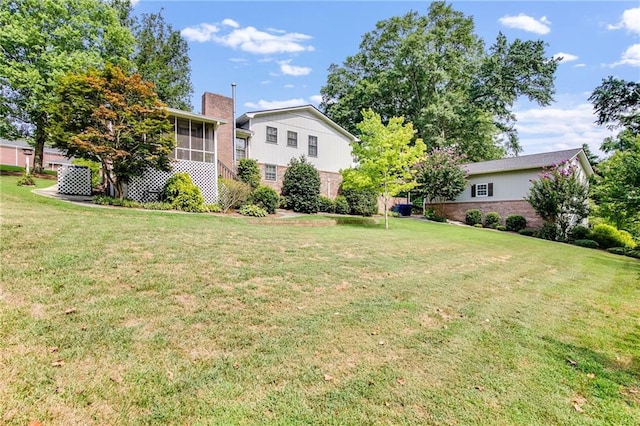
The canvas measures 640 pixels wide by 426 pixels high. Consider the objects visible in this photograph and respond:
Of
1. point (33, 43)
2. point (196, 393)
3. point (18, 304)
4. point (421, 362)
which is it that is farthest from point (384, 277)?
point (33, 43)

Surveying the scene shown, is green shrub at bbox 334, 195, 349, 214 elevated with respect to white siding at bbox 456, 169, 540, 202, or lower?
lower

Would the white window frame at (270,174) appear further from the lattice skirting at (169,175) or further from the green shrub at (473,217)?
the green shrub at (473,217)

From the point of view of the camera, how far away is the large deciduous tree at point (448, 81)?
29891mm

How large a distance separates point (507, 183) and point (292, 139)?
53.6ft

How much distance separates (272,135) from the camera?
70.0 feet

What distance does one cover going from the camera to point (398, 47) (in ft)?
107

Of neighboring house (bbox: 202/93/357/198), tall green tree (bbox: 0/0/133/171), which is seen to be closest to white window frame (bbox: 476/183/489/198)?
neighboring house (bbox: 202/93/357/198)

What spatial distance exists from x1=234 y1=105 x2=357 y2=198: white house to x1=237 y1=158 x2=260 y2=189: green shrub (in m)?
0.96

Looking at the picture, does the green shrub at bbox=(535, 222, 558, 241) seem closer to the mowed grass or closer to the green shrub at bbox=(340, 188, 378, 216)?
the green shrub at bbox=(340, 188, 378, 216)

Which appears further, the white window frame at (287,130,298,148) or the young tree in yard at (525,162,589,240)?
the white window frame at (287,130,298,148)

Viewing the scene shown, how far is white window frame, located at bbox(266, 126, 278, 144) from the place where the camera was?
21.2 metres

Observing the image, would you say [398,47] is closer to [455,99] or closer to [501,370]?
[455,99]

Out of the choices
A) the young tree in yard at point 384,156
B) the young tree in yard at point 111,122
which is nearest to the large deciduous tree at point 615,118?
the young tree in yard at point 384,156

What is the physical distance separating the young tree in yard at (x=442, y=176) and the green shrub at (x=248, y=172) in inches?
495
